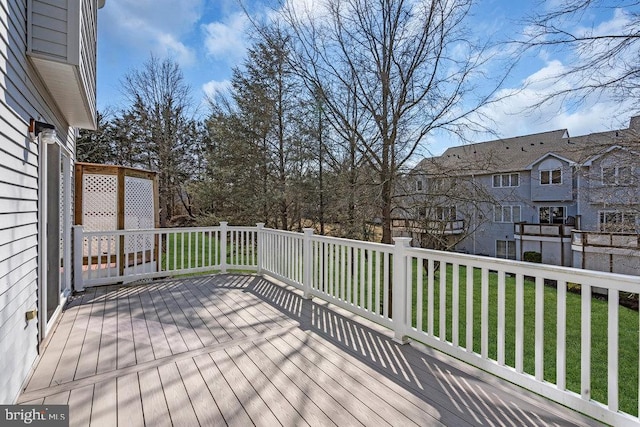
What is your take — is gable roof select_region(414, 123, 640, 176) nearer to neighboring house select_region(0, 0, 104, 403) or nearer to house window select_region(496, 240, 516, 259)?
neighboring house select_region(0, 0, 104, 403)

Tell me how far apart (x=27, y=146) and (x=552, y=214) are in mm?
21219

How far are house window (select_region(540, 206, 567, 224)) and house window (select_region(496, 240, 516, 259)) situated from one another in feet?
6.79

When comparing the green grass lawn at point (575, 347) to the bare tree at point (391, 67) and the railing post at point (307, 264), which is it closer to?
the railing post at point (307, 264)

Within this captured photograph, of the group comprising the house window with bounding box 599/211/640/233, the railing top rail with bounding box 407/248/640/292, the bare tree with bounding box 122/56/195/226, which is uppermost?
the bare tree with bounding box 122/56/195/226

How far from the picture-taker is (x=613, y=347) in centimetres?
181

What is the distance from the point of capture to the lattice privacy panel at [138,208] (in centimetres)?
609

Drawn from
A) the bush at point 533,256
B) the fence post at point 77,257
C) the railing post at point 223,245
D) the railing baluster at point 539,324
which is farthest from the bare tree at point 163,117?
the bush at point 533,256

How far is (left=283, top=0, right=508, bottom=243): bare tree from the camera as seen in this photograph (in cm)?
501

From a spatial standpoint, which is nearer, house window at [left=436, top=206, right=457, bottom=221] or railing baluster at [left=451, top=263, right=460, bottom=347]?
railing baluster at [left=451, top=263, right=460, bottom=347]

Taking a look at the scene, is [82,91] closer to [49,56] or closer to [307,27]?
[49,56]

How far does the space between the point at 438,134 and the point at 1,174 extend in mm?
5357

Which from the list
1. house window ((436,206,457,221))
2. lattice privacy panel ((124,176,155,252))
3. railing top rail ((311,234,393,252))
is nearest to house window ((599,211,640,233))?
house window ((436,206,457,221))

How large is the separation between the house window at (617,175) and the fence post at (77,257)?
8885 millimetres

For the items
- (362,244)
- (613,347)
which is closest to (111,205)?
(362,244)
